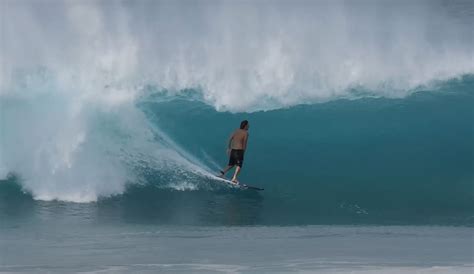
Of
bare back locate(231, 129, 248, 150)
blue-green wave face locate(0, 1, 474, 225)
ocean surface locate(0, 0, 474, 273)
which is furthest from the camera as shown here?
bare back locate(231, 129, 248, 150)

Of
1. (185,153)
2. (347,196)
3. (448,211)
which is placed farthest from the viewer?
(185,153)

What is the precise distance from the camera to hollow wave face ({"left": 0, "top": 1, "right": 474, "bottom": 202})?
1285 cm

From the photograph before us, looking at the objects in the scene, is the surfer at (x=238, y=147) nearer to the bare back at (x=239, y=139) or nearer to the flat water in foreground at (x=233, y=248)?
the bare back at (x=239, y=139)

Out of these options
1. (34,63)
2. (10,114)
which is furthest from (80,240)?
(34,63)

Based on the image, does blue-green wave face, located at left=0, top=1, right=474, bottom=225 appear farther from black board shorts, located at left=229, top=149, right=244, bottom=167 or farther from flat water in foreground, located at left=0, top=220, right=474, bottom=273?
flat water in foreground, located at left=0, top=220, right=474, bottom=273

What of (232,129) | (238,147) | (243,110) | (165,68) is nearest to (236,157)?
(238,147)

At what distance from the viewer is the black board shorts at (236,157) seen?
12.8 meters

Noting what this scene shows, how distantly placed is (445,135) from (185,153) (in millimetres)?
3975

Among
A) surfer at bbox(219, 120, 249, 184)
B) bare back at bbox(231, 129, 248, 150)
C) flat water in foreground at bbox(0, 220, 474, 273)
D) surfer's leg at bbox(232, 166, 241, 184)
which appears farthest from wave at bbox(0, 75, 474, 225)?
flat water in foreground at bbox(0, 220, 474, 273)

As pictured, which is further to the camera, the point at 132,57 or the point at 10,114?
the point at 132,57

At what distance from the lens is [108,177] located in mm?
12492

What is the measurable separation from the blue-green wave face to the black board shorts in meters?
0.37

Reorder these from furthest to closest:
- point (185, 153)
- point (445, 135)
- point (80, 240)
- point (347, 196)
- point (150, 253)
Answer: point (445, 135) < point (185, 153) < point (347, 196) < point (80, 240) < point (150, 253)

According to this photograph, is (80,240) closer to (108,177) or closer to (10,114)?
(108,177)
